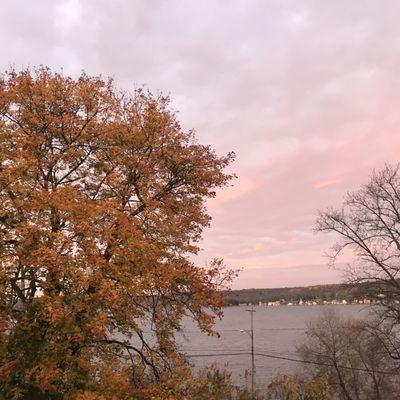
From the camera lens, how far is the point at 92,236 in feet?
36.8

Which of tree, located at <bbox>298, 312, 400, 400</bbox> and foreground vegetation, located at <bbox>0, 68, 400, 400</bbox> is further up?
foreground vegetation, located at <bbox>0, 68, 400, 400</bbox>

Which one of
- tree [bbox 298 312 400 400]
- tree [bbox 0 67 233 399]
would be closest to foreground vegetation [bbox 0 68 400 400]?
tree [bbox 0 67 233 399]

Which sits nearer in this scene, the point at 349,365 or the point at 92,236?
the point at 92,236

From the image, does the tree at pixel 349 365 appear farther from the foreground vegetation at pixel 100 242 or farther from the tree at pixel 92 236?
the tree at pixel 92 236

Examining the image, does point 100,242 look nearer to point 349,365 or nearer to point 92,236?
point 92,236

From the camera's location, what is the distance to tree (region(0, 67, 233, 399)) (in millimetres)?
10875

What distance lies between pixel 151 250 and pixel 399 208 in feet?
38.2

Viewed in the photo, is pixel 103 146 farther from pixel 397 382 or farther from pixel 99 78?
pixel 397 382

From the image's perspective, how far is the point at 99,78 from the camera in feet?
49.6

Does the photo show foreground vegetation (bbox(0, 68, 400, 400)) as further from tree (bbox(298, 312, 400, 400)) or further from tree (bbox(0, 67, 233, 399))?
tree (bbox(298, 312, 400, 400))

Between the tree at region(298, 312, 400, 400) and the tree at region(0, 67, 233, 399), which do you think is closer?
the tree at region(0, 67, 233, 399)

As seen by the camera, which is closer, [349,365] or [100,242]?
[100,242]

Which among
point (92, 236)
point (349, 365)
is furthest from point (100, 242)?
point (349, 365)

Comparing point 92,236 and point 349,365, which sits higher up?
point 92,236
